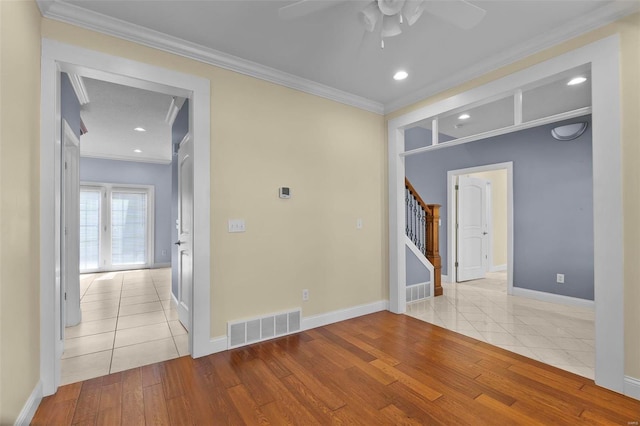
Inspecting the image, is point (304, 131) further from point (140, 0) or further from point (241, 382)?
point (241, 382)

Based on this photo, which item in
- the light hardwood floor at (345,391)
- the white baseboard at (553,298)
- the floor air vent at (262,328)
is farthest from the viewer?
the white baseboard at (553,298)

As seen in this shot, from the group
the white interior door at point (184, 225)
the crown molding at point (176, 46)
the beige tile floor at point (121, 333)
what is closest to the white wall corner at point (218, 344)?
the beige tile floor at point (121, 333)

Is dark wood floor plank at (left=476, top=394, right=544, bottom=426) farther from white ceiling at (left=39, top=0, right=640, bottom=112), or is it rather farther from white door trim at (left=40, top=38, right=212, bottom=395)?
white ceiling at (left=39, top=0, right=640, bottom=112)

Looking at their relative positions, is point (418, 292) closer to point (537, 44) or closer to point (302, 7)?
point (537, 44)

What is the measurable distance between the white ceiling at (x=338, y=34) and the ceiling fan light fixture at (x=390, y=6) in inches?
12.1

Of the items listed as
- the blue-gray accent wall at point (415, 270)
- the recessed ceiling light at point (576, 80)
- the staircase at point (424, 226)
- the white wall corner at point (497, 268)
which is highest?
the recessed ceiling light at point (576, 80)

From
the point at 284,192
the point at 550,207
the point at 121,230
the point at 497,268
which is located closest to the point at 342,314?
the point at 284,192

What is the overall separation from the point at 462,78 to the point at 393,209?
5.26ft

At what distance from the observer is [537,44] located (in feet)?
7.92

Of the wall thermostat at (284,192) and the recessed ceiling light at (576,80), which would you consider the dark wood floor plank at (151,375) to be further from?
the recessed ceiling light at (576,80)

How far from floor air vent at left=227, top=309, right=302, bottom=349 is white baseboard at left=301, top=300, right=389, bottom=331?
14cm

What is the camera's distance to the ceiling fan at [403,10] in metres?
1.60

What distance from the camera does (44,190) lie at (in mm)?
1966

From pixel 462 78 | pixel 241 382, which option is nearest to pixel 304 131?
pixel 462 78
